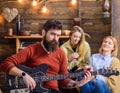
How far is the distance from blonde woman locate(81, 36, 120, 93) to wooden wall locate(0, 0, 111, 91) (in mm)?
1377

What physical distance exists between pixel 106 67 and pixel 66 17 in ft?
6.16

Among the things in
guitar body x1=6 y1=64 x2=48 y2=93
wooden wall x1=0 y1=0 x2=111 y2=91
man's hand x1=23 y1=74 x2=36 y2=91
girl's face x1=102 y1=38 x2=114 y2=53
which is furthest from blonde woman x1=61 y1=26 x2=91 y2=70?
man's hand x1=23 y1=74 x2=36 y2=91

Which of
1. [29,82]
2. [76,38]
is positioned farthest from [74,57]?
[29,82]

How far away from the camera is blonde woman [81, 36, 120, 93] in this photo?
3.26m

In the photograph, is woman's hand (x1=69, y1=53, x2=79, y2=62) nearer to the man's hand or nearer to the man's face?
the man's face

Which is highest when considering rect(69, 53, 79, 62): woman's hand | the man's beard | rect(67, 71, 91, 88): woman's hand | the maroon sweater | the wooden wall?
the wooden wall

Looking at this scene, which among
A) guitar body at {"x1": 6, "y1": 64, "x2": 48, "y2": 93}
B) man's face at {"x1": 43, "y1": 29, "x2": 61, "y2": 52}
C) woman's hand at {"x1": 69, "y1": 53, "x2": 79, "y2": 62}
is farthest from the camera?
woman's hand at {"x1": 69, "y1": 53, "x2": 79, "y2": 62}

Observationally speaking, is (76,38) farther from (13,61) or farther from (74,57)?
(13,61)

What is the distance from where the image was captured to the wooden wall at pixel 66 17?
4930mm

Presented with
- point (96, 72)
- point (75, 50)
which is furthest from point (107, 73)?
point (75, 50)

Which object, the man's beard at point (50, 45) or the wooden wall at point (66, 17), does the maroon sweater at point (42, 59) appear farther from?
the wooden wall at point (66, 17)

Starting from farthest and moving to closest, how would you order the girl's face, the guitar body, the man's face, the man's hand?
the girl's face < the man's face < the guitar body < the man's hand

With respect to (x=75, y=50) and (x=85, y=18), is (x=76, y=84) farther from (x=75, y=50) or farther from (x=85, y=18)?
(x=85, y=18)

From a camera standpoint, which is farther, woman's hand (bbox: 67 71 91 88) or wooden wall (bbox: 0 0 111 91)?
wooden wall (bbox: 0 0 111 91)
